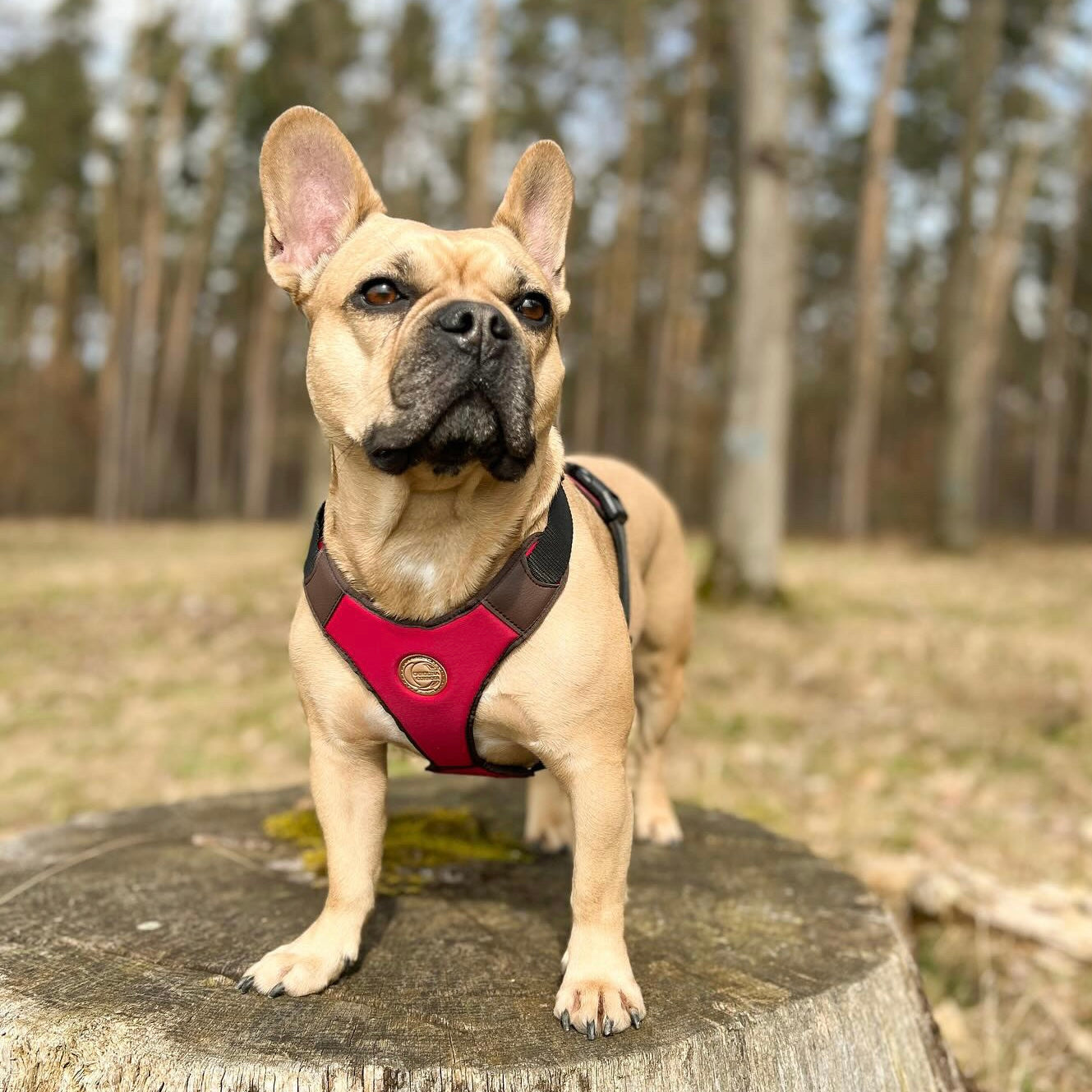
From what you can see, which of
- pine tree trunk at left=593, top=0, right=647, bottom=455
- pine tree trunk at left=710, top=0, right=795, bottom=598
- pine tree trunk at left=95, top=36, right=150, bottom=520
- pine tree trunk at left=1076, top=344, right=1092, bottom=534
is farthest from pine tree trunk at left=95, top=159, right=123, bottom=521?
pine tree trunk at left=1076, top=344, right=1092, bottom=534

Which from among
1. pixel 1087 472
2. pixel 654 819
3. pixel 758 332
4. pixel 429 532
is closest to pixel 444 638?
pixel 429 532

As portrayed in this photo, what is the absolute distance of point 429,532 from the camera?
2617 mm

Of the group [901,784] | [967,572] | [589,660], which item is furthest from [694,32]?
[589,660]

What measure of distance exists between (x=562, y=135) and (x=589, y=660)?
2504 cm

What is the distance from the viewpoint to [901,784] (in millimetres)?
6500

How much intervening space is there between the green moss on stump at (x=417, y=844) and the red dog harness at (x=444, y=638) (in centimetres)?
87

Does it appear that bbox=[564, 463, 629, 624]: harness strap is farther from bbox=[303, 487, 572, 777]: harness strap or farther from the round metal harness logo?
the round metal harness logo

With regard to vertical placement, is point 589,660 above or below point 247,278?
below

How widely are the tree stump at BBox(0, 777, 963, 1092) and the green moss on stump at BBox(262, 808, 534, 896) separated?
0.02 meters

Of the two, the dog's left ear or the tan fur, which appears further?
the dog's left ear

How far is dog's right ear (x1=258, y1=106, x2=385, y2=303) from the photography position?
2729mm

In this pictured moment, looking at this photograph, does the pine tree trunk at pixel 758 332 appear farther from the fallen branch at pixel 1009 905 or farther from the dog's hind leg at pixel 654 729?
the dog's hind leg at pixel 654 729

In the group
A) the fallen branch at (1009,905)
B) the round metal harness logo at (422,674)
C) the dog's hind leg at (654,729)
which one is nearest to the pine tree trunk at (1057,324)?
the fallen branch at (1009,905)

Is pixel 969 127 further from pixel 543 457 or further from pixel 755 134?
pixel 543 457
